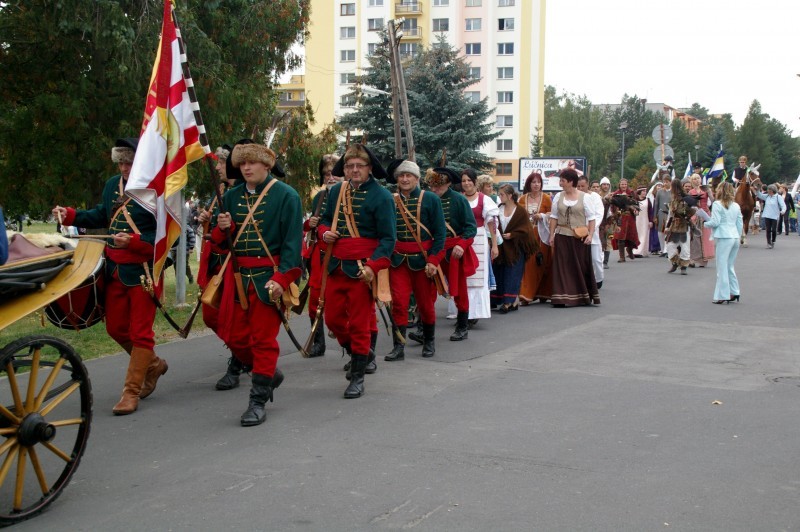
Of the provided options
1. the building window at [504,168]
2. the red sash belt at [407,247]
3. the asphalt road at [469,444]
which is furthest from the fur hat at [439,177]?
the building window at [504,168]

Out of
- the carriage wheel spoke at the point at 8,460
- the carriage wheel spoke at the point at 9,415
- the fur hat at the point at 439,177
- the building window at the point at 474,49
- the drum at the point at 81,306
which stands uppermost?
the building window at the point at 474,49

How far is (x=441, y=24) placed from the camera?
83188 millimetres

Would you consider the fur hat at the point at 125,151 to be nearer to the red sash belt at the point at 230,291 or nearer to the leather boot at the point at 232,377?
the red sash belt at the point at 230,291

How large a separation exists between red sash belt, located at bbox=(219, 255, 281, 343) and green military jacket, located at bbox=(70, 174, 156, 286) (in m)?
0.69

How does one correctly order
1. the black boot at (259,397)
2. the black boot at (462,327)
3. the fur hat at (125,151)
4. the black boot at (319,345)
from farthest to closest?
the black boot at (462,327)
the black boot at (319,345)
the fur hat at (125,151)
the black boot at (259,397)

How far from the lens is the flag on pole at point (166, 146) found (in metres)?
6.89

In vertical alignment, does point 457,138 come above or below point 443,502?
above

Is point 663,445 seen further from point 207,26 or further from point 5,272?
point 207,26

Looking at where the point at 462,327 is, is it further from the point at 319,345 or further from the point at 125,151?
the point at 125,151

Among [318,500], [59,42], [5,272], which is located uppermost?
[59,42]

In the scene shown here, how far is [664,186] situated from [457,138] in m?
17.3

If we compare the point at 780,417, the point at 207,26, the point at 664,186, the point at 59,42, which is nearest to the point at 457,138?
the point at 664,186

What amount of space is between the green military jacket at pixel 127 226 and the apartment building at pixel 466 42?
74102 mm

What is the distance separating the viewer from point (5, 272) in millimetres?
4594
